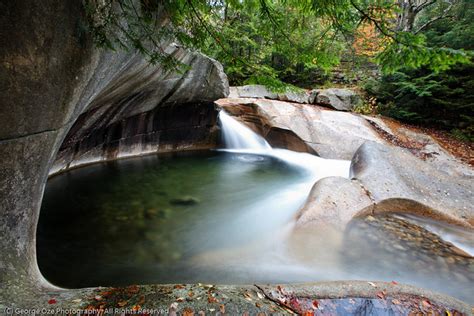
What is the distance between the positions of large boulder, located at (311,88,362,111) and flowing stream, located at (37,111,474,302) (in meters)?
8.73

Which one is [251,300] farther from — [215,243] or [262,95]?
[262,95]

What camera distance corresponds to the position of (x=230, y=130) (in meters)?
12.4

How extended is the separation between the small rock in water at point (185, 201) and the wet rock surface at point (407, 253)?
3.58m

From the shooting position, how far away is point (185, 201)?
251 inches

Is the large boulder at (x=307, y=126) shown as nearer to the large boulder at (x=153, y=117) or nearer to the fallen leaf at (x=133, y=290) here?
the large boulder at (x=153, y=117)

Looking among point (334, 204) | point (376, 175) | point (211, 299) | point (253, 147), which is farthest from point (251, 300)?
point (253, 147)

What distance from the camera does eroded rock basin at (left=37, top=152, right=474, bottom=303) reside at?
141 inches

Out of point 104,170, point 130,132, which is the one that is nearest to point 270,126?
point 130,132

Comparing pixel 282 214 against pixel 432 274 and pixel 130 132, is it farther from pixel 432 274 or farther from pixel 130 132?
pixel 130 132

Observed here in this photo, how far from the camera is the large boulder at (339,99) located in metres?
14.5

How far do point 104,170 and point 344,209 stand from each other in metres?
7.30

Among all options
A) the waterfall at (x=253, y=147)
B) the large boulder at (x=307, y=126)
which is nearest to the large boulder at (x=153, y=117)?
the waterfall at (x=253, y=147)

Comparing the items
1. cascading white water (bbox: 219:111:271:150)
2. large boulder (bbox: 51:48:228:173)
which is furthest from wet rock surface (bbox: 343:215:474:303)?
cascading white water (bbox: 219:111:271:150)

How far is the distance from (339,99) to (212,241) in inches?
506
